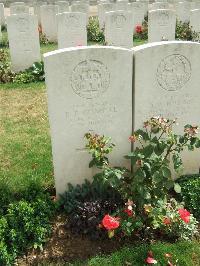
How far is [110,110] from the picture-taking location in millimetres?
4676

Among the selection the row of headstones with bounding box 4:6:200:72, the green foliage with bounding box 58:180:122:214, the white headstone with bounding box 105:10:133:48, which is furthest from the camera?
the white headstone with bounding box 105:10:133:48

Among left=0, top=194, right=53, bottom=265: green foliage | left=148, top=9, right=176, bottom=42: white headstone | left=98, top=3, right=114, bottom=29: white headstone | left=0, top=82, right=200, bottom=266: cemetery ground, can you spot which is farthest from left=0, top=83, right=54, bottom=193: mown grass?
left=98, top=3, right=114, bottom=29: white headstone

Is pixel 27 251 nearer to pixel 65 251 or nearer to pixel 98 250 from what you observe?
pixel 65 251

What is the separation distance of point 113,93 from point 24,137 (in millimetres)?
2521

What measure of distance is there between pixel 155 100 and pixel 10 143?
274cm

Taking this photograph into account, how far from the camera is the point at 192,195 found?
4.74m

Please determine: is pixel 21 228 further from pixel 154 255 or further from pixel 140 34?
pixel 140 34

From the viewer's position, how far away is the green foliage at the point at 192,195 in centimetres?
469

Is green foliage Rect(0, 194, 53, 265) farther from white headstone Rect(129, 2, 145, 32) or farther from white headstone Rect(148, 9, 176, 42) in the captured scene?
white headstone Rect(129, 2, 145, 32)

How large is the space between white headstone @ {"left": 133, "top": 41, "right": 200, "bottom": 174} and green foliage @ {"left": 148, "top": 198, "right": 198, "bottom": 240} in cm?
108

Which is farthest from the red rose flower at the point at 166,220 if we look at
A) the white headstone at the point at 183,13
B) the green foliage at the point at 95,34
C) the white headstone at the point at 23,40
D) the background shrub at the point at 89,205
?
the white headstone at the point at 183,13

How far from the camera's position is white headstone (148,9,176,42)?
1088 centimetres

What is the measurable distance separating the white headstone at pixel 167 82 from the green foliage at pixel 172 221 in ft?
3.55

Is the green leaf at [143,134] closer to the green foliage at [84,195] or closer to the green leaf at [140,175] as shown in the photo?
the green leaf at [140,175]
